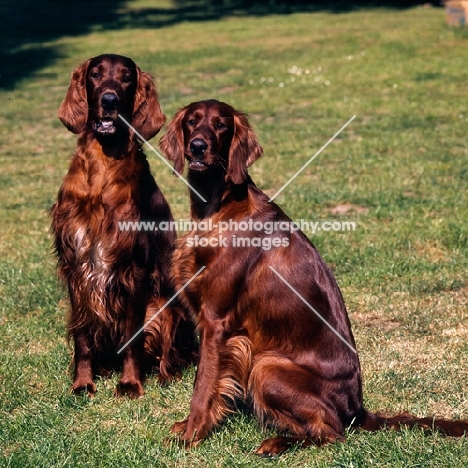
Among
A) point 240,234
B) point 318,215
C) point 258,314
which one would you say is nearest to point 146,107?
point 240,234

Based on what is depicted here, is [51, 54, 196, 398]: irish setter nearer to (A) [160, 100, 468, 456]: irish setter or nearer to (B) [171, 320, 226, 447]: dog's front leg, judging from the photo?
(A) [160, 100, 468, 456]: irish setter

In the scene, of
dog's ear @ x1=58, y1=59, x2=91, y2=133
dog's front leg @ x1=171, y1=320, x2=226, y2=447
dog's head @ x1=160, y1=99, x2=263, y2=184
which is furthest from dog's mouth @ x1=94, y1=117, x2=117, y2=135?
dog's front leg @ x1=171, y1=320, x2=226, y2=447

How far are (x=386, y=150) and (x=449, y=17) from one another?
35.3ft

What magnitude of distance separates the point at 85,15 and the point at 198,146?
27.6 metres

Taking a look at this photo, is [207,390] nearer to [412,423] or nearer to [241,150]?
[412,423]

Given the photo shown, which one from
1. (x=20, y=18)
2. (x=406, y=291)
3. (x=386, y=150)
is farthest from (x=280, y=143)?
(x=20, y=18)

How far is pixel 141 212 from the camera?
4594mm

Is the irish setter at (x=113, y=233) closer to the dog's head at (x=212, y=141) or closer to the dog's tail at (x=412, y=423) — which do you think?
the dog's head at (x=212, y=141)

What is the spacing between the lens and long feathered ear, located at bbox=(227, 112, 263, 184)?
4160 mm

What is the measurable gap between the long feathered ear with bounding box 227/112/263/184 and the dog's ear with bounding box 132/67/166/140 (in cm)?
64

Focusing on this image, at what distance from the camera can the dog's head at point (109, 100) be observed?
458 cm

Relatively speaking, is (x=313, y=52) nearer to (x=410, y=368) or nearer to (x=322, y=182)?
(x=322, y=182)

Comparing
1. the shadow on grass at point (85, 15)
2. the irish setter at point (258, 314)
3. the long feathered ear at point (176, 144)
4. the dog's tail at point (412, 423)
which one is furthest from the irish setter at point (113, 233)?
the shadow on grass at point (85, 15)

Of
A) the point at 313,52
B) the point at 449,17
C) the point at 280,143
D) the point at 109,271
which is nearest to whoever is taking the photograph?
the point at 109,271
